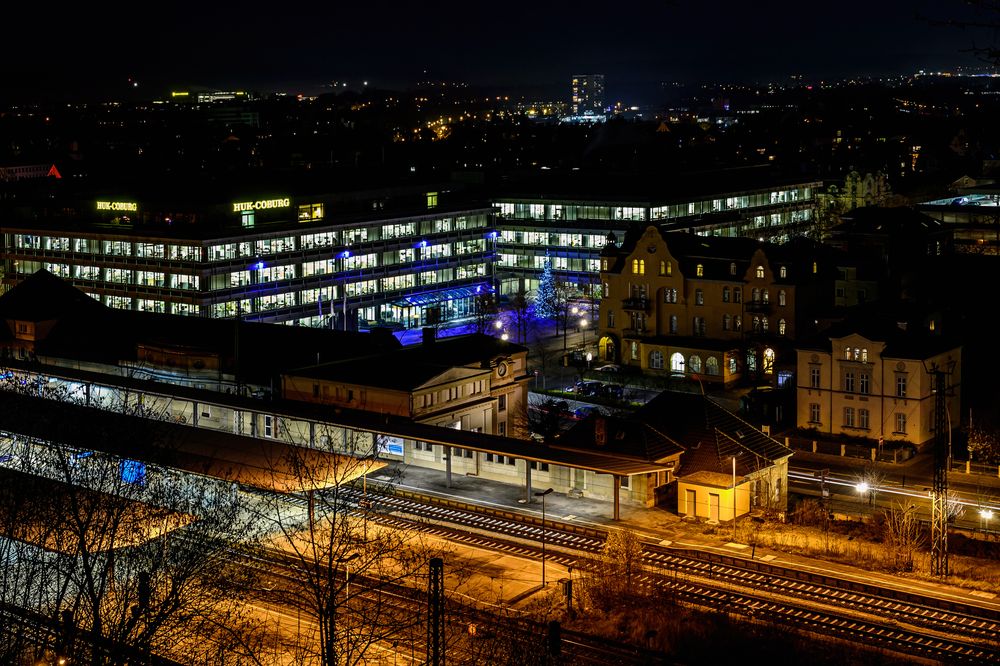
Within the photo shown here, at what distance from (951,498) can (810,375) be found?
31.0 feet

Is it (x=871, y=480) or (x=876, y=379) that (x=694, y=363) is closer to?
(x=876, y=379)

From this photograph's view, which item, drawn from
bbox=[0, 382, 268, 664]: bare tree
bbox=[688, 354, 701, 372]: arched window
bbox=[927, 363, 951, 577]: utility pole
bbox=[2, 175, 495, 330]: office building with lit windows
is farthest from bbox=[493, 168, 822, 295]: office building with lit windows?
bbox=[0, 382, 268, 664]: bare tree

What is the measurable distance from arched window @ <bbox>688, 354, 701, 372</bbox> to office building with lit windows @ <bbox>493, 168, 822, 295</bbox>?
66.0 ft

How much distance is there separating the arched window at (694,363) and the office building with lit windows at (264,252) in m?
18.3

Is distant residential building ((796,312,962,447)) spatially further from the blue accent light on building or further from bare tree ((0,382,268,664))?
the blue accent light on building

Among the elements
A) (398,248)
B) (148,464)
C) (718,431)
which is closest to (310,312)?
(398,248)

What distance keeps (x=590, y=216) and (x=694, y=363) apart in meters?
25.3

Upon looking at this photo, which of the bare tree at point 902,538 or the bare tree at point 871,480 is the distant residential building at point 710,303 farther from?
the bare tree at point 902,538

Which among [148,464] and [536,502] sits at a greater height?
[148,464]

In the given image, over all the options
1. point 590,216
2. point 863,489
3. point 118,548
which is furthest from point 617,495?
point 590,216

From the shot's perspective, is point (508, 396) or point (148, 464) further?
point (508, 396)

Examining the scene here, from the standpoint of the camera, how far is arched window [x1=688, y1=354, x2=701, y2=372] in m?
58.3

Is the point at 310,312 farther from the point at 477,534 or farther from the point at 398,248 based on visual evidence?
the point at 477,534

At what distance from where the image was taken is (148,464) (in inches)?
1181
